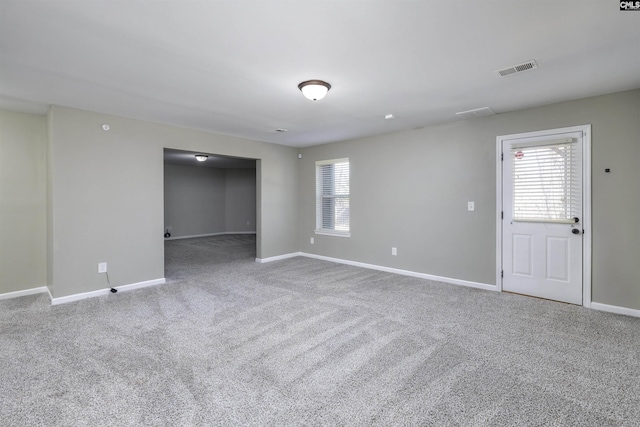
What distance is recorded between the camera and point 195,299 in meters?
3.84

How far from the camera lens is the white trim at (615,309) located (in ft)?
10.6

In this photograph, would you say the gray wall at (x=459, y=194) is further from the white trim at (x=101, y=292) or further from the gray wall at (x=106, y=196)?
the white trim at (x=101, y=292)

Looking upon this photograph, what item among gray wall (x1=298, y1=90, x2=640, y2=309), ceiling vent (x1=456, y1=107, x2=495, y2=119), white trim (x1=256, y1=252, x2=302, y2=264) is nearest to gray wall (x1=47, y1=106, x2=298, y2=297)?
white trim (x1=256, y1=252, x2=302, y2=264)

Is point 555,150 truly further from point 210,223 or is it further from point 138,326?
point 210,223

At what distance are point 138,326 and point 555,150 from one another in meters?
5.05

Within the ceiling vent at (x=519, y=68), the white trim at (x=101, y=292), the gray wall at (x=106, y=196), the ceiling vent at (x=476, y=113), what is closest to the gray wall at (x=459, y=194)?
the ceiling vent at (x=476, y=113)

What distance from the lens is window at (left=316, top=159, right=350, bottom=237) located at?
5930 millimetres

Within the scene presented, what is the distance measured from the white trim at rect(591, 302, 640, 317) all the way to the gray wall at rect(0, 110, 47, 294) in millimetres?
6931

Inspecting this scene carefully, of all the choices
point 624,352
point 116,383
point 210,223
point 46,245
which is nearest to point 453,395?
point 624,352

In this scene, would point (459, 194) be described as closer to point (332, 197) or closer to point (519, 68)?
point (519, 68)

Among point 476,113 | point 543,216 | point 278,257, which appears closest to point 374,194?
point 476,113

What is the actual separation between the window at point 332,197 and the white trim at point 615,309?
11.8ft

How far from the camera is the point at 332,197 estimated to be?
20.1 ft

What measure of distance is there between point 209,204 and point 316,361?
883 centimetres
